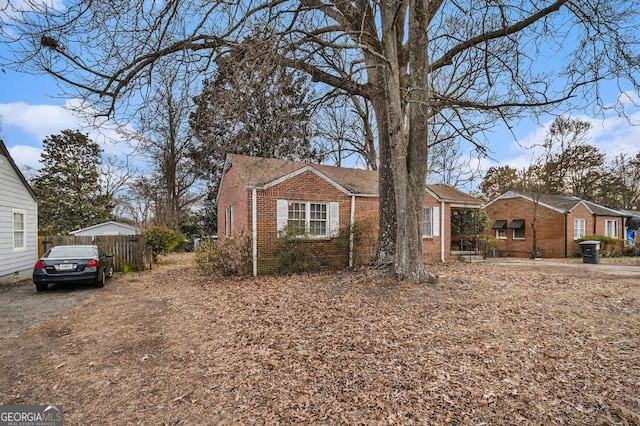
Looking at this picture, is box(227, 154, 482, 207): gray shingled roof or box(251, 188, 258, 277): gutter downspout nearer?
box(251, 188, 258, 277): gutter downspout

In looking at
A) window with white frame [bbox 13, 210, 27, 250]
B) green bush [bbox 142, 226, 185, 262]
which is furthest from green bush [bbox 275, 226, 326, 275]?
window with white frame [bbox 13, 210, 27, 250]

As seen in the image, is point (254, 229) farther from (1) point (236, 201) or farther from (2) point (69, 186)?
(2) point (69, 186)

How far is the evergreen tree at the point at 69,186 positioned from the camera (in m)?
24.7

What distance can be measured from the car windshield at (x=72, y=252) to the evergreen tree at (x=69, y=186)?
18.0 metres

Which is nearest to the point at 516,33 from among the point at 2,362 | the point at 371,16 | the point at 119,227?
the point at 371,16

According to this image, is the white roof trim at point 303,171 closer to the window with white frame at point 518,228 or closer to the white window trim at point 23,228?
the white window trim at point 23,228

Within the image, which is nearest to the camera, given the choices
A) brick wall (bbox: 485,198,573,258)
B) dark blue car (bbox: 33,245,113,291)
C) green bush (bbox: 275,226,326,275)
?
dark blue car (bbox: 33,245,113,291)

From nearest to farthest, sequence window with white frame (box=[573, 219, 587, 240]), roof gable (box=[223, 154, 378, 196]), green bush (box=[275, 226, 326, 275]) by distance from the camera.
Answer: green bush (box=[275, 226, 326, 275]), roof gable (box=[223, 154, 378, 196]), window with white frame (box=[573, 219, 587, 240])

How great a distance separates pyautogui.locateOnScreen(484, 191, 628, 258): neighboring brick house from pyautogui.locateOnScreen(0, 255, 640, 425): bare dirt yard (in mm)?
17482

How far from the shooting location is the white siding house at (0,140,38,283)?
10696 millimetres

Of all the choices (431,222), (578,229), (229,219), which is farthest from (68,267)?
(578,229)

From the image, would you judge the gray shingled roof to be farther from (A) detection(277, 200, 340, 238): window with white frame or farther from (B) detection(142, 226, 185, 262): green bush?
(B) detection(142, 226, 185, 262): green bush

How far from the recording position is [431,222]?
15930mm

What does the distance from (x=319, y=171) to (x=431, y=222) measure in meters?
6.49
